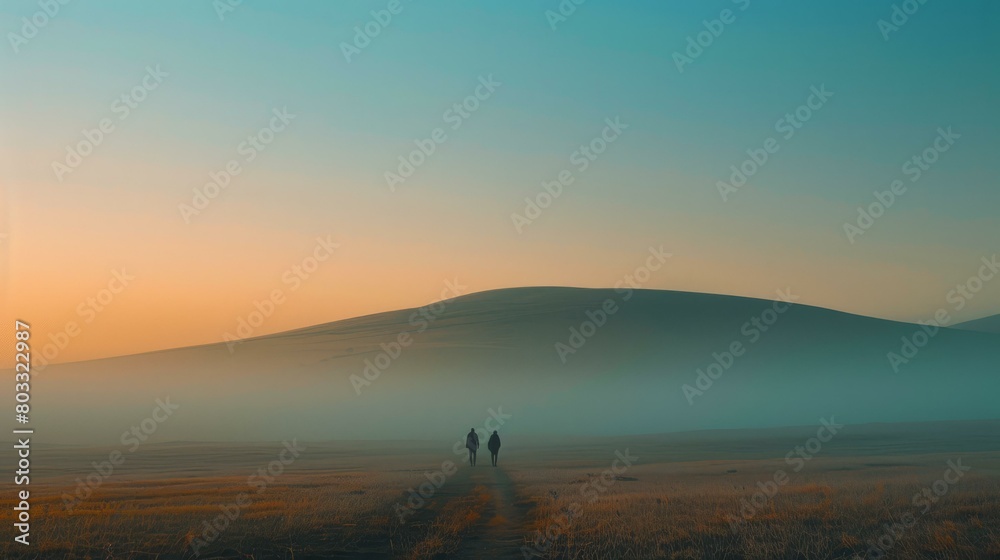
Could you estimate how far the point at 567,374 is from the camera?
13812cm

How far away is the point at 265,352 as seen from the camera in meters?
147

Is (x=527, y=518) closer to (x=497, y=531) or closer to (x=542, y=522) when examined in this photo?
(x=542, y=522)

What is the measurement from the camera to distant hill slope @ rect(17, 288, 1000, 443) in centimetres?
12638

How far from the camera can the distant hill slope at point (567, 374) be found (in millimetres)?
126375

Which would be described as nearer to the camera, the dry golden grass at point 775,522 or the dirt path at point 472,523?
the dry golden grass at point 775,522

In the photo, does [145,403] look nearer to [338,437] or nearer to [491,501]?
[338,437]

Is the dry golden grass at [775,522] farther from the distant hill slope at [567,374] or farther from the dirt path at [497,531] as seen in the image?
the distant hill slope at [567,374]

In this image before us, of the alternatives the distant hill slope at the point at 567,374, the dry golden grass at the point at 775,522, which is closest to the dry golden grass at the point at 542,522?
the dry golden grass at the point at 775,522

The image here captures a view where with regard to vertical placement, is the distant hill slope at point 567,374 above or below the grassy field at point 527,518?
above

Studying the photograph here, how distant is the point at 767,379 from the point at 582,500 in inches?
5249

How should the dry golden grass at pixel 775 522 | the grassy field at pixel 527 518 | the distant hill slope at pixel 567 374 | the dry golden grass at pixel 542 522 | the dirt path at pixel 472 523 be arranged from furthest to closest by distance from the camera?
1. the distant hill slope at pixel 567 374
2. the dirt path at pixel 472 523
3. the grassy field at pixel 527 518
4. the dry golden grass at pixel 542 522
5. the dry golden grass at pixel 775 522

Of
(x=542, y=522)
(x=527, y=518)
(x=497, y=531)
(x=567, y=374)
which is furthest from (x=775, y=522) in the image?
(x=567, y=374)

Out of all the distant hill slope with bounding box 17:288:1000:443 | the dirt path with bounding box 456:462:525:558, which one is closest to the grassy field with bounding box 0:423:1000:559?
the dirt path with bounding box 456:462:525:558

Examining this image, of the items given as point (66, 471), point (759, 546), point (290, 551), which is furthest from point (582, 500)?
point (66, 471)
